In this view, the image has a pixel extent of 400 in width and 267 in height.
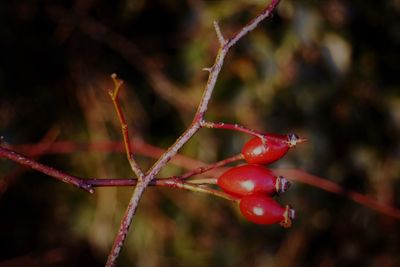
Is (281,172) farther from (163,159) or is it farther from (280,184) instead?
(163,159)

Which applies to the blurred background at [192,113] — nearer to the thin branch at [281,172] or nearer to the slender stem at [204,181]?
the thin branch at [281,172]

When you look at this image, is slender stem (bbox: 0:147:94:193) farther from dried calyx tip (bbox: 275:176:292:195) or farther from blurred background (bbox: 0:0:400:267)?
blurred background (bbox: 0:0:400:267)

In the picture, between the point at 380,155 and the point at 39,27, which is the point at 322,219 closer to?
the point at 380,155

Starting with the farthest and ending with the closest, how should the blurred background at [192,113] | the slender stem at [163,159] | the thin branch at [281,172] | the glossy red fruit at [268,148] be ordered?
the blurred background at [192,113] → the thin branch at [281,172] → the glossy red fruit at [268,148] → the slender stem at [163,159]

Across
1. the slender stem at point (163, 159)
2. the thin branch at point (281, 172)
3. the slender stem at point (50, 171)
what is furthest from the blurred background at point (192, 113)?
the slender stem at point (50, 171)

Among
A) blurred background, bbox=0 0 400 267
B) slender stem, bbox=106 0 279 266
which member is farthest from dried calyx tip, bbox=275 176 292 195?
blurred background, bbox=0 0 400 267

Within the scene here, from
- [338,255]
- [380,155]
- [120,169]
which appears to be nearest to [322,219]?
[338,255]

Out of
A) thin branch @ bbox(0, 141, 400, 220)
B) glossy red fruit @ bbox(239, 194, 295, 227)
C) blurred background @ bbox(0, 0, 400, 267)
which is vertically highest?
blurred background @ bbox(0, 0, 400, 267)

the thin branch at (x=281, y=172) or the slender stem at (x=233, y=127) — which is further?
the thin branch at (x=281, y=172)
